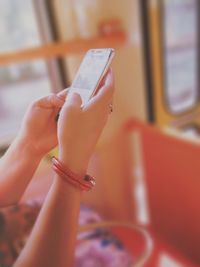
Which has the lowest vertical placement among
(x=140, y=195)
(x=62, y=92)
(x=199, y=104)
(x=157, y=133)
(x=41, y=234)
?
(x=140, y=195)

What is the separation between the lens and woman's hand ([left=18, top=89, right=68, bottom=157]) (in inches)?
14.6

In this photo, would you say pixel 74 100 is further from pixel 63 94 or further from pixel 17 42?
pixel 17 42

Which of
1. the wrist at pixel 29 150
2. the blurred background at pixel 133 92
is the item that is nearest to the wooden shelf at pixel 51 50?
the blurred background at pixel 133 92

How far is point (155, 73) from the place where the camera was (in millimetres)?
1539

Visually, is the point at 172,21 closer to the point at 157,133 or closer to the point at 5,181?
the point at 157,133

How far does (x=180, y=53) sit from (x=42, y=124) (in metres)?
1.52

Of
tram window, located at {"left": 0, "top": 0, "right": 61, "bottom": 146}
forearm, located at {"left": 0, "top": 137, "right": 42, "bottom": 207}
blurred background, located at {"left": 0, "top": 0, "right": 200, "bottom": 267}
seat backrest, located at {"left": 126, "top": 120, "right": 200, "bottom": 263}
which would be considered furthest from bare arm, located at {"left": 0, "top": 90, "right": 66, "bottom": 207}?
seat backrest, located at {"left": 126, "top": 120, "right": 200, "bottom": 263}

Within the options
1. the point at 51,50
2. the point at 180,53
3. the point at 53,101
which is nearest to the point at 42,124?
the point at 53,101

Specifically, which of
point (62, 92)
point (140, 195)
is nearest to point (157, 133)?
point (140, 195)

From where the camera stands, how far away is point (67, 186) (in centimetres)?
33

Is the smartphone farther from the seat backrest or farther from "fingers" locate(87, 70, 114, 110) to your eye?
the seat backrest

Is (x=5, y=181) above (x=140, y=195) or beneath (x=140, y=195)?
above

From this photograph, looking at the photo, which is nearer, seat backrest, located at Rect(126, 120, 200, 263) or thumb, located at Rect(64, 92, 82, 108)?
thumb, located at Rect(64, 92, 82, 108)

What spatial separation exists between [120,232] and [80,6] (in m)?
0.82
